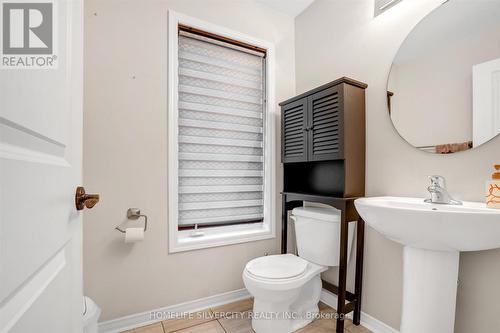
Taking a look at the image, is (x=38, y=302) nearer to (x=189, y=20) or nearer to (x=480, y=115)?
(x=480, y=115)

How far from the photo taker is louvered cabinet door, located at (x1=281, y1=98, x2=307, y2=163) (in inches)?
75.9

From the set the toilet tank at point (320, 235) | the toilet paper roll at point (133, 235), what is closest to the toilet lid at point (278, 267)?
the toilet tank at point (320, 235)

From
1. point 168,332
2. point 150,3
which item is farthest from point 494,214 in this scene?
point 150,3

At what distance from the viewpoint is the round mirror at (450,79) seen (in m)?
1.20

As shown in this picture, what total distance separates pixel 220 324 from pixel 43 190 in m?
→ 1.70

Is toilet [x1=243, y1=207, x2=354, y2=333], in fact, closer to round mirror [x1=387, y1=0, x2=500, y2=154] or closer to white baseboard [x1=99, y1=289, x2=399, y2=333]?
white baseboard [x1=99, y1=289, x2=399, y2=333]

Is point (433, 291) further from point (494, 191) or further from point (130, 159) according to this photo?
point (130, 159)

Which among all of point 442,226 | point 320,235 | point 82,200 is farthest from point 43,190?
point 320,235

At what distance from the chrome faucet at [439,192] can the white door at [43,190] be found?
5.02 ft

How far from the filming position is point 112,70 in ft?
5.41

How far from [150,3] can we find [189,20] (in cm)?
28

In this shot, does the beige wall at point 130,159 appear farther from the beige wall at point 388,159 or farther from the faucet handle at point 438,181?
the faucet handle at point 438,181

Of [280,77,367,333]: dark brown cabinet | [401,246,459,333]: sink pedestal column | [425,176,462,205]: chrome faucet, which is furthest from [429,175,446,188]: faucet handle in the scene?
[280,77,367,333]: dark brown cabinet

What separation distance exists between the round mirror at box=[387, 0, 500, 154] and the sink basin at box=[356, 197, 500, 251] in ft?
1.29
